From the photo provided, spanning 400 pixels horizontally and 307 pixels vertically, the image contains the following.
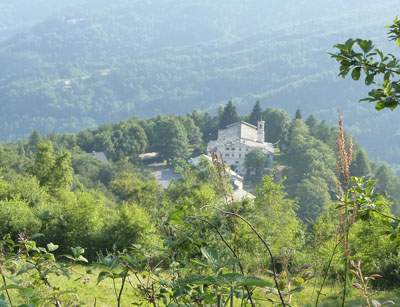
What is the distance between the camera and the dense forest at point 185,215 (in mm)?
1882

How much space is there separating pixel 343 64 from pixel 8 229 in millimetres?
11919

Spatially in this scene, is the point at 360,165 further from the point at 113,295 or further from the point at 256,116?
the point at 113,295

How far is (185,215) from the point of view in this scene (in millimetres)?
2631

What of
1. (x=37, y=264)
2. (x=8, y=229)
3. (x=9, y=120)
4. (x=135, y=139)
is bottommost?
(x=9, y=120)

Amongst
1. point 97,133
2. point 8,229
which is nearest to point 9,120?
point 97,133

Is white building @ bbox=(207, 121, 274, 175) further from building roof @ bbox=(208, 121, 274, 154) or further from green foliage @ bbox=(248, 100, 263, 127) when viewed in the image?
green foliage @ bbox=(248, 100, 263, 127)

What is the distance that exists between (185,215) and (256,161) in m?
56.6

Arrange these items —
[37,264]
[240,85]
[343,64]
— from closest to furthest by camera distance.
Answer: [37,264], [343,64], [240,85]

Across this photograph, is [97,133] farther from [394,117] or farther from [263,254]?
[394,117]

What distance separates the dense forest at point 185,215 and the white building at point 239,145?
2.23 metres

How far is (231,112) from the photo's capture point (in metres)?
67.5

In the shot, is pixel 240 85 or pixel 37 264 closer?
pixel 37 264

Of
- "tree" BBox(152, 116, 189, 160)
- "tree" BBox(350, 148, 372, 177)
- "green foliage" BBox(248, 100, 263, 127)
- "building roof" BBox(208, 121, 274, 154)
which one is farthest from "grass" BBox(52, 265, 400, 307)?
"green foliage" BBox(248, 100, 263, 127)

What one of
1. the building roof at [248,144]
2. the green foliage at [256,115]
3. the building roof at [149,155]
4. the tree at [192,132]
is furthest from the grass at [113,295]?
the green foliage at [256,115]
